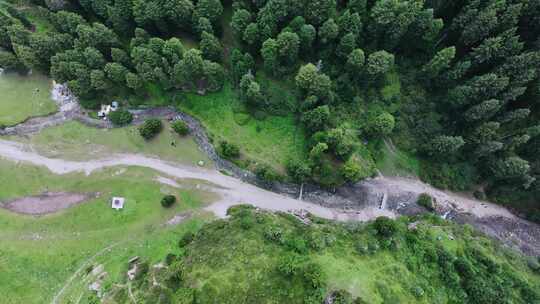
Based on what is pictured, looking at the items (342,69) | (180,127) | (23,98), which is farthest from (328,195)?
Result: (23,98)

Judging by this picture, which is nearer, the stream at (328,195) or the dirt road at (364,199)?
the dirt road at (364,199)

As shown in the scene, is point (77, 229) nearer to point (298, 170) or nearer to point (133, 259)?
point (133, 259)

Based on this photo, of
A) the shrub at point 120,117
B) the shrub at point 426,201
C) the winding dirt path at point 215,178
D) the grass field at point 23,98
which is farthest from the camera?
the grass field at point 23,98

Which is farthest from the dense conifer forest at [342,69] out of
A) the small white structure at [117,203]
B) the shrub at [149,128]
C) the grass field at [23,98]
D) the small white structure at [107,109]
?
the small white structure at [117,203]

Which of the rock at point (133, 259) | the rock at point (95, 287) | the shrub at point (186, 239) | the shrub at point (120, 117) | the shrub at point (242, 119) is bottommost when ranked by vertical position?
the rock at point (95, 287)

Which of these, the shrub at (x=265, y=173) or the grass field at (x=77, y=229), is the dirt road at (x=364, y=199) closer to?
the grass field at (x=77, y=229)

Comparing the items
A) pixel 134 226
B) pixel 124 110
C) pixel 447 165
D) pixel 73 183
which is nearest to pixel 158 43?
pixel 124 110
